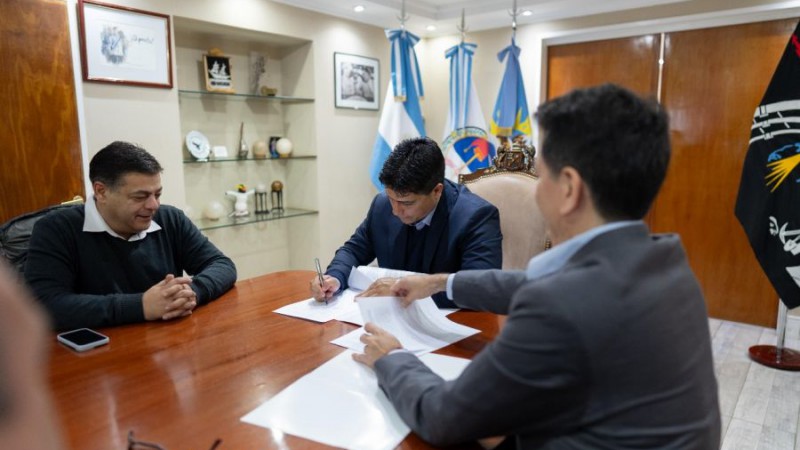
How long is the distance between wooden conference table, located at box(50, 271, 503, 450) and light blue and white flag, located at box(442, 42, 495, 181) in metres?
2.45

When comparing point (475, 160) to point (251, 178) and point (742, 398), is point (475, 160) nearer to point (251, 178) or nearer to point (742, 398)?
point (251, 178)

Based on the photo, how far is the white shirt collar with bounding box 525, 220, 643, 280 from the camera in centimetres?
71

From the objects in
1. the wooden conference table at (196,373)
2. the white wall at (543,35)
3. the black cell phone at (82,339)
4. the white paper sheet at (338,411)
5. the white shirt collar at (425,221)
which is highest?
the white wall at (543,35)

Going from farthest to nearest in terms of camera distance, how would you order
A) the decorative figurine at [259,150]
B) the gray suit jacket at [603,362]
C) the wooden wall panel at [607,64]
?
the decorative figurine at [259,150]
the wooden wall panel at [607,64]
the gray suit jacket at [603,362]

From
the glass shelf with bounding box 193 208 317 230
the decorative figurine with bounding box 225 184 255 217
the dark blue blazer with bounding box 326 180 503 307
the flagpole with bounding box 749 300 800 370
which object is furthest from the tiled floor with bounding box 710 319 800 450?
the decorative figurine with bounding box 225 184 255 217

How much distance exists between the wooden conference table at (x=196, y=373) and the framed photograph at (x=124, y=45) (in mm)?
1732

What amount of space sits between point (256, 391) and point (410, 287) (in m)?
0.50

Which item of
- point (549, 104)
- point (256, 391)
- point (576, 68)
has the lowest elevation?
point (256, 391)

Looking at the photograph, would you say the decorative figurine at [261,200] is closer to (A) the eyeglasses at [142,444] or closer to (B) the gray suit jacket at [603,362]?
(A) the eyeglasses at [142,444]

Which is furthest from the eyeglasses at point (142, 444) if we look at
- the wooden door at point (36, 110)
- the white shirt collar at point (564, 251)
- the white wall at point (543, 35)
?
the white wall at point (543, 35)

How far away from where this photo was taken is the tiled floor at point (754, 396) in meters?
2.15

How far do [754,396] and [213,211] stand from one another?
3.20 metres

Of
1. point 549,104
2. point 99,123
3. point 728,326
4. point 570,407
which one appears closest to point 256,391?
point 570,407

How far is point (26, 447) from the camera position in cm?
39
